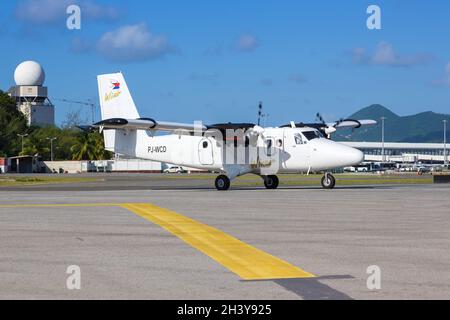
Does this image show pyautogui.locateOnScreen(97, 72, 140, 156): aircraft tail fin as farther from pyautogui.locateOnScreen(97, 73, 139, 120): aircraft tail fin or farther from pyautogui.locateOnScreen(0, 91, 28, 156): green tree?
pyautogui.locateOnScreen(0, 91, 28, 156): green tree

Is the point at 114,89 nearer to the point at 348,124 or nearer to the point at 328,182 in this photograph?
the point at 328,182

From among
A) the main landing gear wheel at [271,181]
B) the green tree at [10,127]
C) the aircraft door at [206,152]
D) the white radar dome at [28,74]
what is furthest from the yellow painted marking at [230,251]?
the white radar dome at [28,74]

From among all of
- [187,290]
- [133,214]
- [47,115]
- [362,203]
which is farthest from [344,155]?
[47,115]

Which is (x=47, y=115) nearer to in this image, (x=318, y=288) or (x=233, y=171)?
(x=233, y=171)

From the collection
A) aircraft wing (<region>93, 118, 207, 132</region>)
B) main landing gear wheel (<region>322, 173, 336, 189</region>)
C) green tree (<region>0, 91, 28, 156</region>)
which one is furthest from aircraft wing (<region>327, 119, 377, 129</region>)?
green tree (<region>0, 91, 28, 156</region>)

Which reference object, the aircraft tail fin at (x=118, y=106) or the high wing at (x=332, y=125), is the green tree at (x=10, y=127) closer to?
the aircraft tail fin at (x=118, y=106)

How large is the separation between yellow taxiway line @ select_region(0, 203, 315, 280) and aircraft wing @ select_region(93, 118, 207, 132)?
56.7 ft

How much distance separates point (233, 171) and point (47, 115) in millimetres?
167107

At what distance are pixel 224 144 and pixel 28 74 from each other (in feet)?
417

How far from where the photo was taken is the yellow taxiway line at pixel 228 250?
31.0 feet

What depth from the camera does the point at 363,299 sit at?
762 cm

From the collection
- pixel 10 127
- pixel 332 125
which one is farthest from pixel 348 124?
pixel 10 127

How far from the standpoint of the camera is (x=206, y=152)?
127ft

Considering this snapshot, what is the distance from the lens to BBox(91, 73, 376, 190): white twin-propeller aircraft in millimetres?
36000
